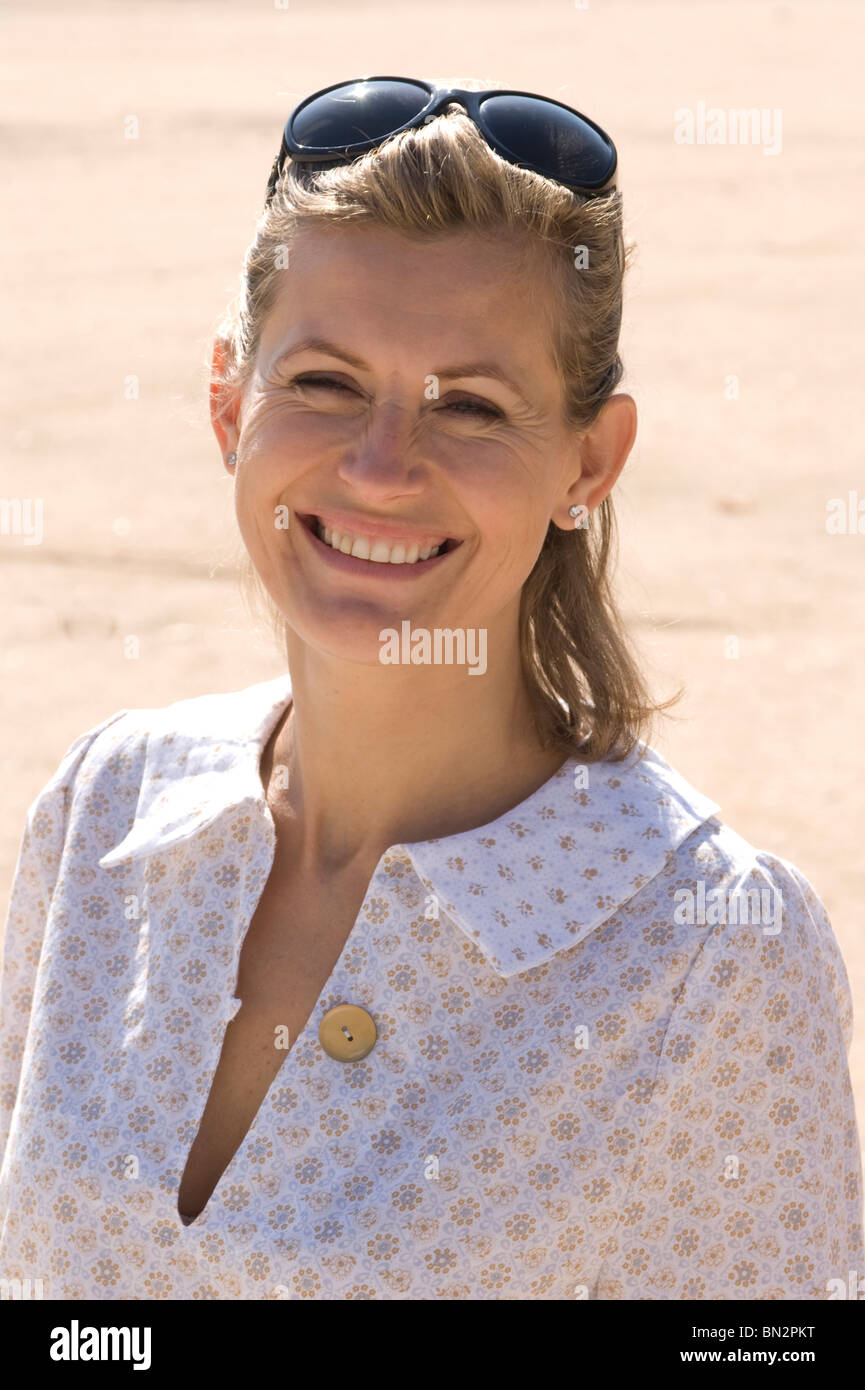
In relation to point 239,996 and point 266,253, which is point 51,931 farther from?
point 266,253

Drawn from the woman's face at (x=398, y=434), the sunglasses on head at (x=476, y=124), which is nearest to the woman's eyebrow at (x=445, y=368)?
the woman's face at (x=398, y=434)

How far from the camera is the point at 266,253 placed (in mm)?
2277

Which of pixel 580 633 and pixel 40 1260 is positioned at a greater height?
pixel 580 633

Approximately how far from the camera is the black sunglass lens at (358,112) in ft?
7.20

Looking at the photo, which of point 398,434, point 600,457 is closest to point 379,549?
point 398,434

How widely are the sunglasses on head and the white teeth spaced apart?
0.48 metres

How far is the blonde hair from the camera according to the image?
2.13 meters

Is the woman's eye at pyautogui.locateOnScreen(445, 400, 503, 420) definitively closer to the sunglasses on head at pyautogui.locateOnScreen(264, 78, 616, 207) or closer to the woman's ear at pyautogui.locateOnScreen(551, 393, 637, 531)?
the woman's ear at pyautogui.locateOnScreen(551, 393, 637, 531)

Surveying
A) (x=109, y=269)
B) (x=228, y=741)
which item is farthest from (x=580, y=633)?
(x=109, y=269)

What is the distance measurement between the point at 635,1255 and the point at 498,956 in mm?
382

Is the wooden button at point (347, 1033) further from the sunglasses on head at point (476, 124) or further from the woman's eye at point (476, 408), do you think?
the sunglasses on head at point (476, 124)

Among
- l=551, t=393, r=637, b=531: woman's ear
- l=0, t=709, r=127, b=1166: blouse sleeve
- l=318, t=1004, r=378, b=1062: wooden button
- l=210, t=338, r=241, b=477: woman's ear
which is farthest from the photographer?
l=0, t=709, r=127, b=1166: blouse sleeve

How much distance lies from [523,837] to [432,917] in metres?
0.18

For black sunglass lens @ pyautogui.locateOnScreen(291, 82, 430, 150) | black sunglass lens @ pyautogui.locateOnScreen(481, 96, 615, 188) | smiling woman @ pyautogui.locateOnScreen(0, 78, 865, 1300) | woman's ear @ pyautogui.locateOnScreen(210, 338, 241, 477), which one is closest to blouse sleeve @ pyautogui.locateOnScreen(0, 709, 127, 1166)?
smiling woman @ pyautogui.locateOnScreen(0, 78, 865, 1300)
